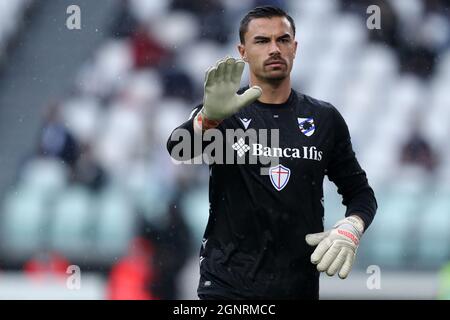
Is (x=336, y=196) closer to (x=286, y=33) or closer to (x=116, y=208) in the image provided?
(x=116, y=208)

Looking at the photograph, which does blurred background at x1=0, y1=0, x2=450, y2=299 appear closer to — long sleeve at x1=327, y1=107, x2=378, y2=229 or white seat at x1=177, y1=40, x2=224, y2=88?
white seat at x1=177, y1=40, x2=224, y2=88

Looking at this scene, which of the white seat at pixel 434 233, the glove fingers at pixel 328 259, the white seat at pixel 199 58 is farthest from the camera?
the white seat at pixel 199 58

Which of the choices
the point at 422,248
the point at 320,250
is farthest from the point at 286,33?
the point at 422,248

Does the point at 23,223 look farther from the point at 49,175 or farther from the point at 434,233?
the point at 434,233

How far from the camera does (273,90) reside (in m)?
3.87

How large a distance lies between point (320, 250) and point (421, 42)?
15.0ft

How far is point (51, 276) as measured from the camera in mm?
6668

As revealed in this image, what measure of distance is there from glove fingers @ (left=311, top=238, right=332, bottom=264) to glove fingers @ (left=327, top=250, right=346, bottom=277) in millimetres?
58

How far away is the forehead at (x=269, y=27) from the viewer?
3916 mm

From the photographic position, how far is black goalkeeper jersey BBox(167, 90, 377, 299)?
3.64 metres

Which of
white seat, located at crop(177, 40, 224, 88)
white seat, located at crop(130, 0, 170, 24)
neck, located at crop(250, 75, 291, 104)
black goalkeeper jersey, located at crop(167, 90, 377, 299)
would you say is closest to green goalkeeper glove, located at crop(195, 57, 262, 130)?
black goalkeeper jersey, located at crop(167, 90, 377, 299)

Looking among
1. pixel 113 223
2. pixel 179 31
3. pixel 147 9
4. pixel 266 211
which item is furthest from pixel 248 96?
pixel 147 9

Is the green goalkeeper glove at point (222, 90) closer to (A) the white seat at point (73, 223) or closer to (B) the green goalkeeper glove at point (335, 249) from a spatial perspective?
(B) the green goalkeeper glove at point (335, 249)

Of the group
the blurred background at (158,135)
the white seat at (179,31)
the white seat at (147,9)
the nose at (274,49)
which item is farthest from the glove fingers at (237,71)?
the white seat at (147,9)
